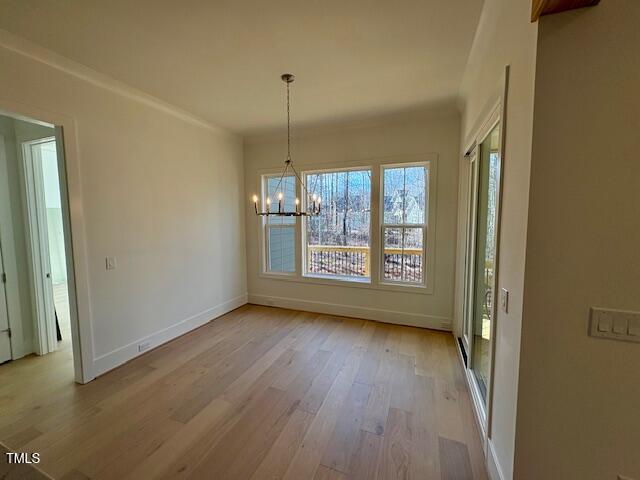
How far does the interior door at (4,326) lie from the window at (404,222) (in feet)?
14.4

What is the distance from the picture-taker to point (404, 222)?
12.1 feet

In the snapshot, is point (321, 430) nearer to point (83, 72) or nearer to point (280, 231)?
point (280, 231)

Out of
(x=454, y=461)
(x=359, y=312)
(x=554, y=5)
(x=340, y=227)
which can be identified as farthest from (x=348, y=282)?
(x=554, y=5)

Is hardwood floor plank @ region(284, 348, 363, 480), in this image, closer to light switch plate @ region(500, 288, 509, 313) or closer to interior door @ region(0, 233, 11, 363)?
light switch plate @ region(500, 288, 509, 313)

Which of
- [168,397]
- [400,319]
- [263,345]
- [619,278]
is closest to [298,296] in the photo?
[263,345]

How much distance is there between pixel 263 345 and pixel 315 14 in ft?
10.4

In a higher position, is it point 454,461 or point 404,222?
point 404,222

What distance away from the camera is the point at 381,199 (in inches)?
147

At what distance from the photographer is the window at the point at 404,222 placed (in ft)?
11.9

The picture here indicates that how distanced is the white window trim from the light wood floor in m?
0.85

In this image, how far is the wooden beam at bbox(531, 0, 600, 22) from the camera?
98 centimetres

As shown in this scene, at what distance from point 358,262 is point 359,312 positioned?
29.7 inches

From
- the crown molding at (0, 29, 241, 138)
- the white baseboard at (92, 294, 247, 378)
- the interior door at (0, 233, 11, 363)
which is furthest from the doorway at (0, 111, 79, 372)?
the crown molding at (0, 29, 241, 138)

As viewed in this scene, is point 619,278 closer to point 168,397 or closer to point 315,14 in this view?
point 315,14
